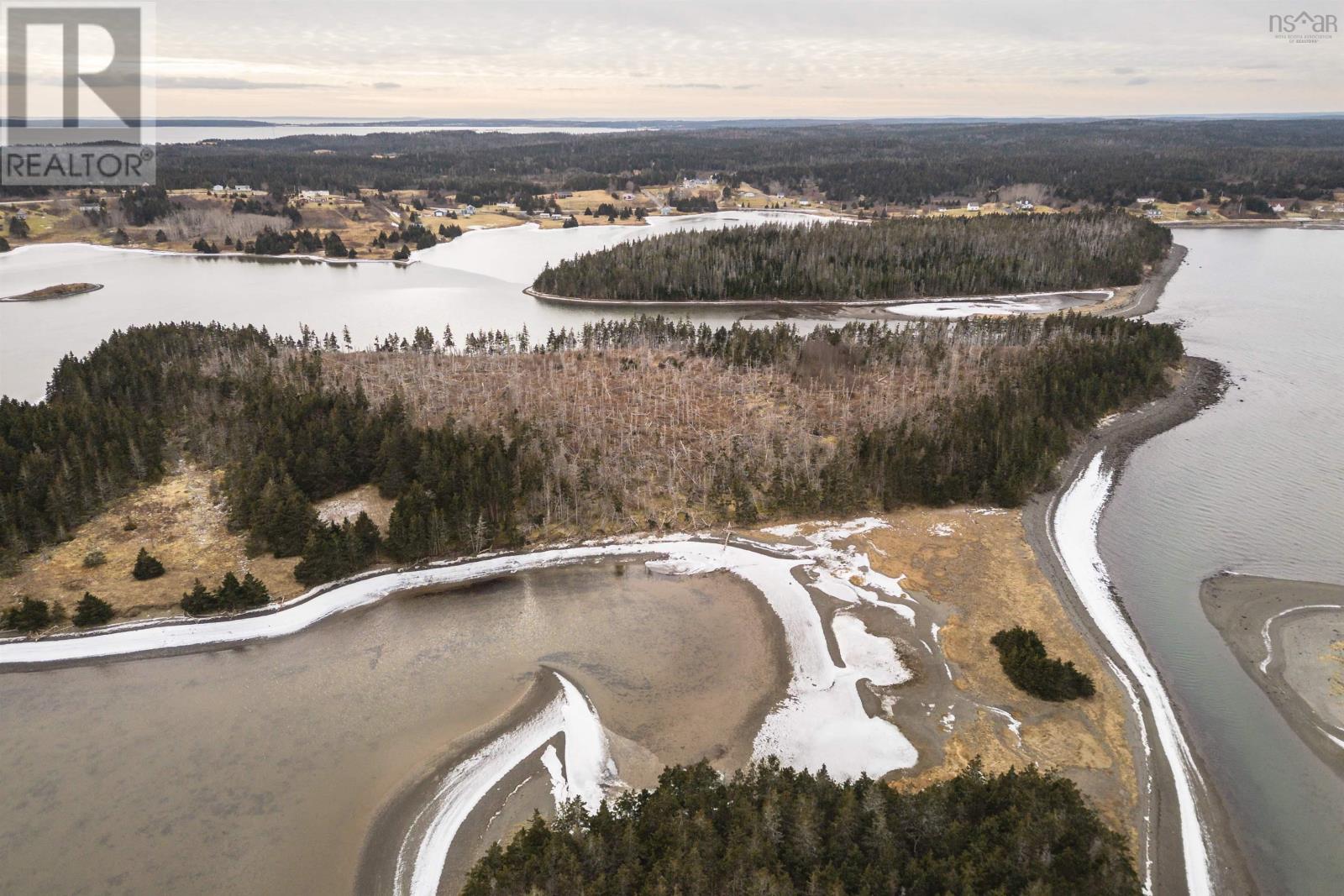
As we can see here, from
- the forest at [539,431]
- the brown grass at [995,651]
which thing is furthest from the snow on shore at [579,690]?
the forest at [539,431]

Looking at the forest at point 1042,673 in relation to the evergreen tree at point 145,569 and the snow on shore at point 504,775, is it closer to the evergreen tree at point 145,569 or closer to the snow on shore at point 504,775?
the snow on shore at point 504,775

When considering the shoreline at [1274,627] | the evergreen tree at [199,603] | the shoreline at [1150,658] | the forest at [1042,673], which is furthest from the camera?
the evergreen tree at [199,603]

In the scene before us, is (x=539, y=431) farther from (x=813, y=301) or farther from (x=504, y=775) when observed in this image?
(x=813, y=301)

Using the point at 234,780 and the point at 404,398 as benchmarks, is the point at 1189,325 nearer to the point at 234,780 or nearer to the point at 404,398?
the point at 404,398

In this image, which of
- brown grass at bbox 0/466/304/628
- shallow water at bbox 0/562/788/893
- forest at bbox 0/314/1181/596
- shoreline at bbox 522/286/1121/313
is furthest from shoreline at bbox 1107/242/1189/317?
brown grass at bbox 0/466/304/628

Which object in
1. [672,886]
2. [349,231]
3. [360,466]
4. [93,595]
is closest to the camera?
[672,886]

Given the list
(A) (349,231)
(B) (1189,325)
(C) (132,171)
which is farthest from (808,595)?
(C) (132,171)

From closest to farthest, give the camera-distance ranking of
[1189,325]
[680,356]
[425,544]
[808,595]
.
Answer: [808,595] → [425,544] → [680,356] → [1189,325]
